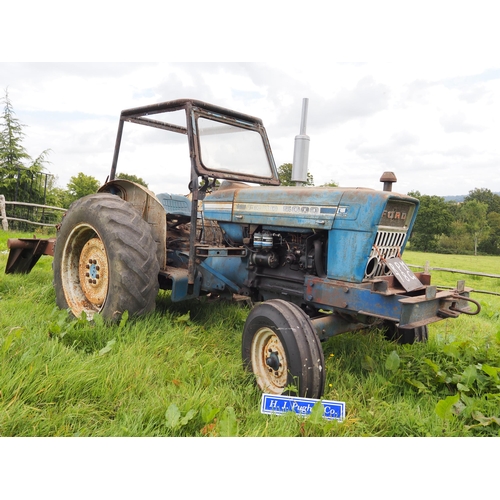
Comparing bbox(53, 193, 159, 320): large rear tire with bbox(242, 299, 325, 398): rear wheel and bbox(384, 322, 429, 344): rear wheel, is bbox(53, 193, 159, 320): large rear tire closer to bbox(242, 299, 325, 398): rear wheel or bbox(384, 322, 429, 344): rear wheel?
bbox(242, 299, 325, 398): rear wheel

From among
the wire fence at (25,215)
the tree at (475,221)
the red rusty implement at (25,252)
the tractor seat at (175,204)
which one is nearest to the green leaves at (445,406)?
the tractor seat at (175,204)

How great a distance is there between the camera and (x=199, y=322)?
418 centimetres

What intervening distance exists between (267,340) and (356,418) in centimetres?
78

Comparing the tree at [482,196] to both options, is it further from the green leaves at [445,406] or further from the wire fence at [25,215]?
the green leaves at [445,406]

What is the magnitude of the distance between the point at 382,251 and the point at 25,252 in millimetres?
4309

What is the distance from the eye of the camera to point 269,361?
9.60ft

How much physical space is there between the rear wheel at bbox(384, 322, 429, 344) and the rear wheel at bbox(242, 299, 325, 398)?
1.35 metres

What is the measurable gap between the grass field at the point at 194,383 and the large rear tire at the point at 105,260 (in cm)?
21

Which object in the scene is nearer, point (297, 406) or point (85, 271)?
point (297, 406)

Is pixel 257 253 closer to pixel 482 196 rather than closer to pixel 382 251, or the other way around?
pixel 382 251

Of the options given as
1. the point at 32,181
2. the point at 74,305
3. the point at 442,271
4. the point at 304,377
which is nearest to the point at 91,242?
the point at 74,305

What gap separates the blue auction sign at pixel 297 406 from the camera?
248cm

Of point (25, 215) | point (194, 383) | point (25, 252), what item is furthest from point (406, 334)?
point (25, 215)

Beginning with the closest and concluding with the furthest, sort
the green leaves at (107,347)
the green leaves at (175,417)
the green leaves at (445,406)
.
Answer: the green leaves at (175,417)
the green leaves at (445,406)
the green leaves at (107,347)
